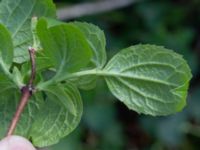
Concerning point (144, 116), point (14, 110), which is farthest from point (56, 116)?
point (144, 116)

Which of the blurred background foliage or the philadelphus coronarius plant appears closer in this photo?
the philadelphus coronarius plant

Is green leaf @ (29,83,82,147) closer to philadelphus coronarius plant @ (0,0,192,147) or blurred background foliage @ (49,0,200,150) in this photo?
philadelphus coronarius plant @ (0,0,192,147)

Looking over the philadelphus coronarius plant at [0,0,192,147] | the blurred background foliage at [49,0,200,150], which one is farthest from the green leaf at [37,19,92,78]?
the blurred background foliage at [49,0,200,150]

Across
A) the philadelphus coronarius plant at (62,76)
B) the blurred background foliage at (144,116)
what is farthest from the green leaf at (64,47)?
the blurred background foliage at (144,116)

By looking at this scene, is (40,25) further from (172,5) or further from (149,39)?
(172,5)

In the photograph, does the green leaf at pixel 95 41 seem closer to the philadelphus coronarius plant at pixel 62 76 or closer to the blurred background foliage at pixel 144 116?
the philadelphus coronarius plant at pixel 62 76

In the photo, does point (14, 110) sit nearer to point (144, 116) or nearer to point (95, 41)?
point (95, 41)

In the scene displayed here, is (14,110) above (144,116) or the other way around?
above

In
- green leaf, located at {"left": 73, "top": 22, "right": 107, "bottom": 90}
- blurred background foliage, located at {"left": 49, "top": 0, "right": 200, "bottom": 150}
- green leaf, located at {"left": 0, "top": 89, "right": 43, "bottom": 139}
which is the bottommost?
blurred background foliage, located at {"left": 49, "top": 0, "right": 200, "bottom": 150}
